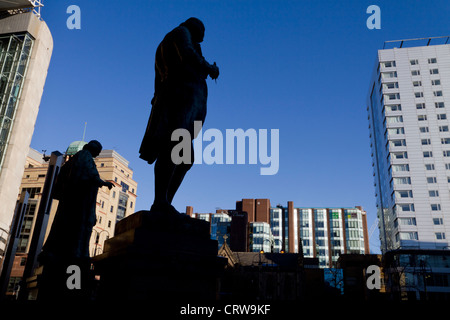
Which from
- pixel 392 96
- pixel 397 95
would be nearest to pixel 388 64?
pixel 392 96

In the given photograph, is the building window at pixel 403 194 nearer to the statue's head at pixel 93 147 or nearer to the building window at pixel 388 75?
the building window at pixel 388 75

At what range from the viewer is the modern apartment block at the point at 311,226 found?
Result: 112419 mm

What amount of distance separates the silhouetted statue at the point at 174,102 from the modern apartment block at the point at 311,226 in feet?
347

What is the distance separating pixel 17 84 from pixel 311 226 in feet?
313

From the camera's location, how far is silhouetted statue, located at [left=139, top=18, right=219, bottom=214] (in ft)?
16.9

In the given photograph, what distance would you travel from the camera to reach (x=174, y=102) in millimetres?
5395

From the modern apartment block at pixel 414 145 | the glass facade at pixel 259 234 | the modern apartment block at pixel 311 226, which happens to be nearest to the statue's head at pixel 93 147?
the modern apartment block at pixel 414 145

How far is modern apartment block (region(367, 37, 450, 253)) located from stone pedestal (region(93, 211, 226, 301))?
212 ft

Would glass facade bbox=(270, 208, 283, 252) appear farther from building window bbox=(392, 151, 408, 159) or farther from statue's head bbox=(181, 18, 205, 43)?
statue's head bbox=(181, 18, 205, 43)

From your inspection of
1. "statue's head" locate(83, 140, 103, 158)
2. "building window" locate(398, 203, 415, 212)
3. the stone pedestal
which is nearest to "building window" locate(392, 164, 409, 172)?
"building window" locate(398, 203, 415, 212)
